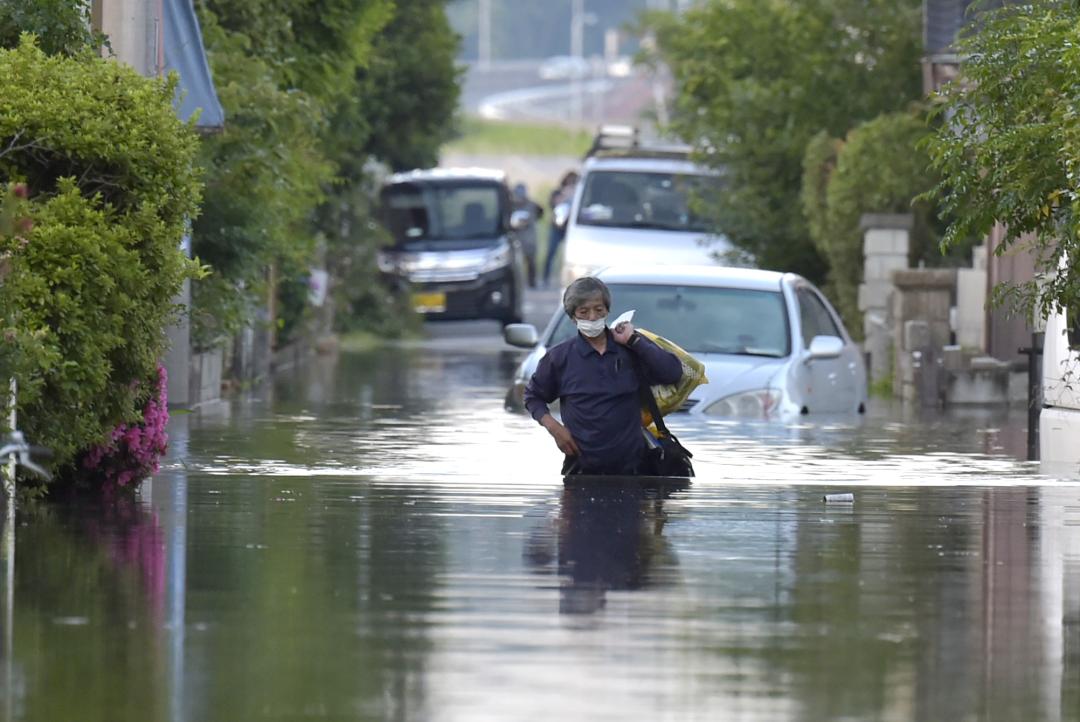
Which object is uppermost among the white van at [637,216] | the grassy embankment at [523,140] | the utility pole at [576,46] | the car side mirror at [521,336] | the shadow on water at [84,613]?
the utility pole at [576,46]

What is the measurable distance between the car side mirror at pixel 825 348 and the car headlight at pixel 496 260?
18815 mm

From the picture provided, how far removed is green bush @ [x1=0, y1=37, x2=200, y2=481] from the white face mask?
1895 mm

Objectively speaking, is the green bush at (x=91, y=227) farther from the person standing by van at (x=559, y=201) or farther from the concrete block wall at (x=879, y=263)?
the person standing by van at (x=559, y=201)

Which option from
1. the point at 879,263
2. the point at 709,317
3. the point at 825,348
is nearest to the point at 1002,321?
the point at 879,263

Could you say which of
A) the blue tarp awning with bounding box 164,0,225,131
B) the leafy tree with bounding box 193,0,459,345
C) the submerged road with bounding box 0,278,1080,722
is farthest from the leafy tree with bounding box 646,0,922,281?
the submerged road with bounding box 0,278,1080,722

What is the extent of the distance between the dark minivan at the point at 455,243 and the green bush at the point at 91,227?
24.9 m

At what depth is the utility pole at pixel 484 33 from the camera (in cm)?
12019

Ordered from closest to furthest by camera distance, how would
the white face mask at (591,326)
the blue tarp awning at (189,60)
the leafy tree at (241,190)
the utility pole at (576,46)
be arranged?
the white face mask at (591,326), the blue tarp awning at (189,60), the leafy tree at (241,190), the utility pole at (576,46)

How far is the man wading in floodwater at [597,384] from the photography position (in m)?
12.8

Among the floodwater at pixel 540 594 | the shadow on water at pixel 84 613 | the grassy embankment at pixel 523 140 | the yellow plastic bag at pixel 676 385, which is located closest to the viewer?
the shadow on water at pixel 84 613

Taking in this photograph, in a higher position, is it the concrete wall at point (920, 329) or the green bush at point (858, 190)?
the green bush at point (858, 190)

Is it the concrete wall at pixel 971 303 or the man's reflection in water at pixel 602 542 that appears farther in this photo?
the concrete wall at pixel 971 303

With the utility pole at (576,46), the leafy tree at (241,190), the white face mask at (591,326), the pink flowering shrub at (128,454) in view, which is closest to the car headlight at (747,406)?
the leafy tree at (241,190)

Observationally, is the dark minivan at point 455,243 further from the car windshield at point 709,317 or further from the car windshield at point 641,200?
the car windshield at point 709,317
